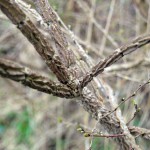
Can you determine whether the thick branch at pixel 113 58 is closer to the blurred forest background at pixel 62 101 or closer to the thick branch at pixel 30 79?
the thick branch at pixel 30 79

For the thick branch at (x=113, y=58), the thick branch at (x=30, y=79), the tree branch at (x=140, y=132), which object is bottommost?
the tree branch at (x=140, y=132)

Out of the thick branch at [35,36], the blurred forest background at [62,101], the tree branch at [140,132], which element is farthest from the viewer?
the blurred forest background at [62,101]

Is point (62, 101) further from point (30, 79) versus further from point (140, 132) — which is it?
point (30, 79)

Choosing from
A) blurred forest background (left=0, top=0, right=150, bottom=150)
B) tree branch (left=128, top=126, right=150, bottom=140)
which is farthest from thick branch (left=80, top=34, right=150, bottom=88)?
blurred forest background (left=0, top=0, right=150, bottom=150)

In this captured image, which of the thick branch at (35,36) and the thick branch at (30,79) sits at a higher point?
the thick branch at (35,36)

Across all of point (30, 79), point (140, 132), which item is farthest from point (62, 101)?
point (30, 79)

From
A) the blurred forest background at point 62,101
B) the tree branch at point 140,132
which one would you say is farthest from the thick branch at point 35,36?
the blurred forest background at point 62,101
